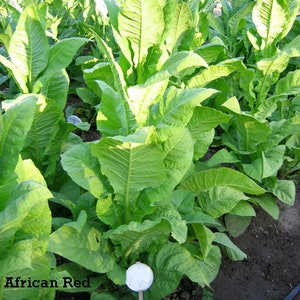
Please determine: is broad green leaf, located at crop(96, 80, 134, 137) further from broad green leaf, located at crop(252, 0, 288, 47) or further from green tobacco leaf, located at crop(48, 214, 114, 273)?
broad green leaf, located at crop(252, 0, 288, 47)

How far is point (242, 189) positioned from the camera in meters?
2.11

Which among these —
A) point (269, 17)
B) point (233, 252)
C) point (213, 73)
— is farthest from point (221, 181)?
point (269, 17)

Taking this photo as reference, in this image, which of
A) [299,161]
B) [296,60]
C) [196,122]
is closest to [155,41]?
[196,122]

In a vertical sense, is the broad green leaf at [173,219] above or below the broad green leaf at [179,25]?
below

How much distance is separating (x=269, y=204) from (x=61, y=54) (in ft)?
4.93

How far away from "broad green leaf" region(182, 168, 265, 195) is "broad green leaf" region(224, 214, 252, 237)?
1.14 ft

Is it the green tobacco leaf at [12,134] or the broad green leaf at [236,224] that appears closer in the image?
the green tobacco leaf at [12,134]

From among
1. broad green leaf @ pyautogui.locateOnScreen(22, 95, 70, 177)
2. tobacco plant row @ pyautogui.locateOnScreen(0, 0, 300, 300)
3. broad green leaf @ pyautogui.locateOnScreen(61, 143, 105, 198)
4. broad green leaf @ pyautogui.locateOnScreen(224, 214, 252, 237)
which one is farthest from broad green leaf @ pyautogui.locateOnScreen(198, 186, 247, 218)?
broad green leaf @ pyautogui.locateOnScreen(22, 95, 70, 177)

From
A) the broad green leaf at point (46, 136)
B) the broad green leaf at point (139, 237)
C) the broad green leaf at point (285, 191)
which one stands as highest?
the broad green leaf at point (46, 136)

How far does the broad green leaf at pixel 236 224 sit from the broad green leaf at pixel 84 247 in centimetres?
86

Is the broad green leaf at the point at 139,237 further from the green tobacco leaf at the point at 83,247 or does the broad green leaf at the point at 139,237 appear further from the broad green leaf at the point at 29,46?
the broad green leaf at the point at 29,46

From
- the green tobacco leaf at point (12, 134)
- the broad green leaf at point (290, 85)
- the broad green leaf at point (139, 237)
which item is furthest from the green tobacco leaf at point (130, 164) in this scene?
the broad green leaf at point (290, 85)

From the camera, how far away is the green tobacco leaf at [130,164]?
145cm

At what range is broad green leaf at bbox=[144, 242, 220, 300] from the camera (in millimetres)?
1816
